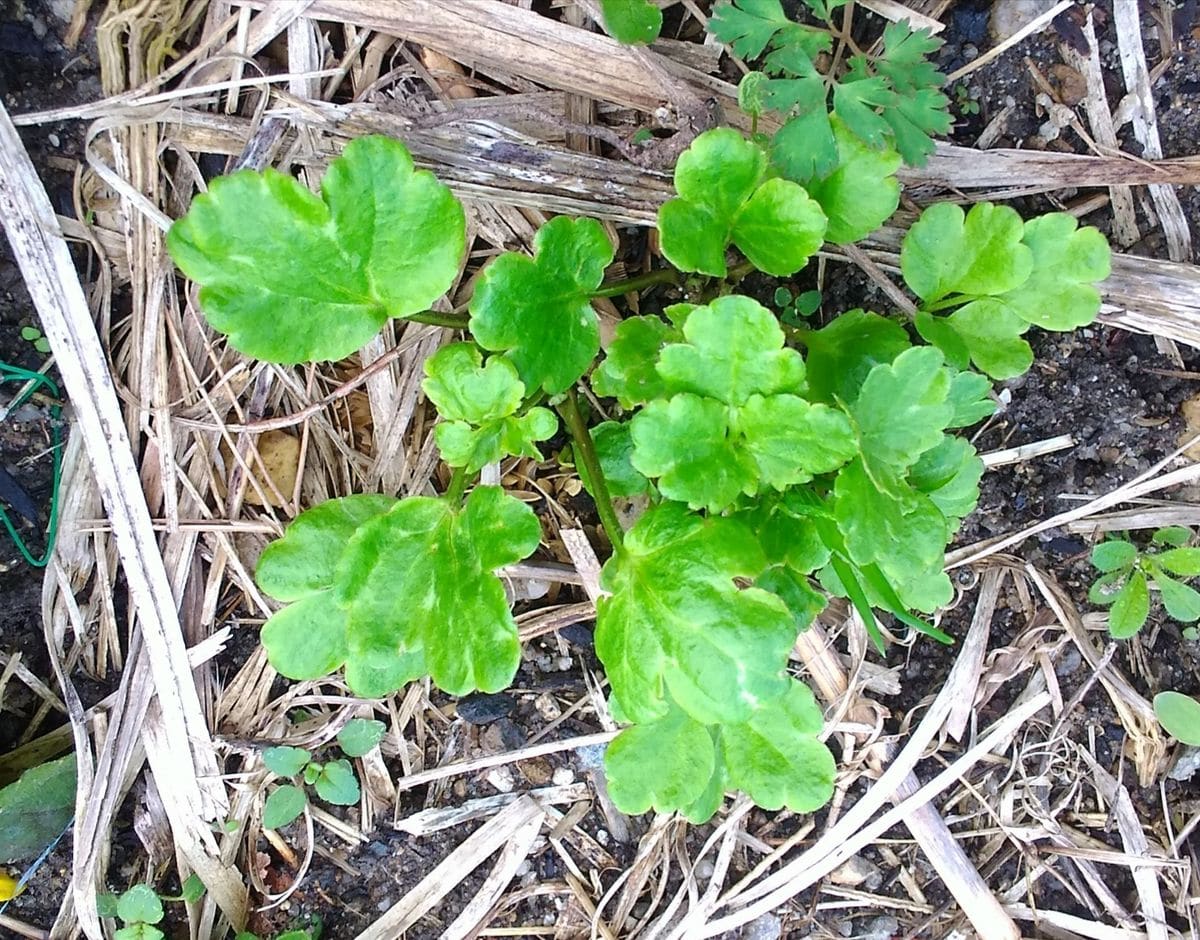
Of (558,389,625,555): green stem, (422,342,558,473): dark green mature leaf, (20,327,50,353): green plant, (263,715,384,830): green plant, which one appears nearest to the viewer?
(422,342,558,473): dark green mature leaf

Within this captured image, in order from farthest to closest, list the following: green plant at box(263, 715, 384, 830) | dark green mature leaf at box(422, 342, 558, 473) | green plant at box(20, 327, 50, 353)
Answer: green plant at box(263, 715, 384, 830)
green plant at box(20, 327, 50, 353)
dark green mature leaf at box(422, 342, 558, 473)

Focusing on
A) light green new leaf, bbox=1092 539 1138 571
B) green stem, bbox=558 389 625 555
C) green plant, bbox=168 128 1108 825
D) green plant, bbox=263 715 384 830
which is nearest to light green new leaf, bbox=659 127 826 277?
green plant, bbox=168 128 1108 825

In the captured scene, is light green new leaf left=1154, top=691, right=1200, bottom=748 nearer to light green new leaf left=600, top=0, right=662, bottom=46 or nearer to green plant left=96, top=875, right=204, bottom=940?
light green new leaf left=600, top=0, right=662, bottom=46

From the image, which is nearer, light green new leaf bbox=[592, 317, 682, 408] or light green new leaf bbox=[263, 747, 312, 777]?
light green new leaf bbox=[592, 317, 682, 408]

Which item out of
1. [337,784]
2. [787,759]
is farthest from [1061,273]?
[337,784]

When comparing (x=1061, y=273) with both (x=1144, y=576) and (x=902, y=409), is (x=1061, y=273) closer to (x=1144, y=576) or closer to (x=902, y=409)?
(x=902, y=409)

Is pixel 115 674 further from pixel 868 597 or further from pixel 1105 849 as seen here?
pixel 1105 849

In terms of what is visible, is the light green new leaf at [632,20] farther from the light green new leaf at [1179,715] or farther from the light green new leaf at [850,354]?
the light green new leaf at [1179,715]

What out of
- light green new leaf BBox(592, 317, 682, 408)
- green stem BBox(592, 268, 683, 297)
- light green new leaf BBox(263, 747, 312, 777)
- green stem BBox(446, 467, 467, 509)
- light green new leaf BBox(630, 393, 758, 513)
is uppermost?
green stem BBox(592, 268, 683, 297)
